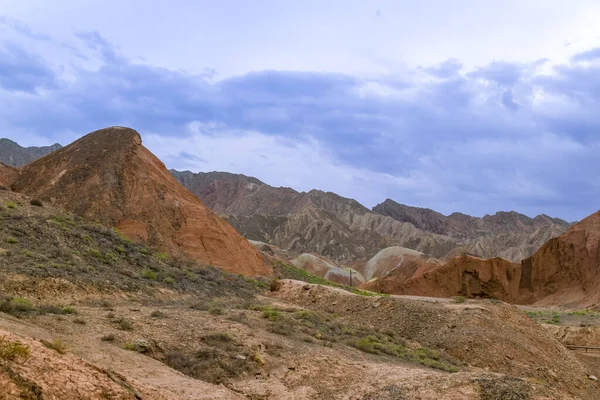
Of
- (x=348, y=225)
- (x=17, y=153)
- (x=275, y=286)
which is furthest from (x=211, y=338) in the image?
(x=17, y=153)

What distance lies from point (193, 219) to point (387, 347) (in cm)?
2775

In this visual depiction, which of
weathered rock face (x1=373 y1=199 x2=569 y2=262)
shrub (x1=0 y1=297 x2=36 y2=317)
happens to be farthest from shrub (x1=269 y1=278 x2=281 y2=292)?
weathered rock face (x1=373 y1=199 x2=569 y2=262)

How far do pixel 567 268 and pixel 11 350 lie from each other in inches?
2444

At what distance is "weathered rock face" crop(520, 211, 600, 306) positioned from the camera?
56.6 meters

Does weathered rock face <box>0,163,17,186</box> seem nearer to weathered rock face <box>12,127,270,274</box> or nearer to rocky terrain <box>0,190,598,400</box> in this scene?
weathered rock face <box>12,127,270,274</box>

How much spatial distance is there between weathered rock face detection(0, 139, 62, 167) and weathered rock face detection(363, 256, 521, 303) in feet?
359

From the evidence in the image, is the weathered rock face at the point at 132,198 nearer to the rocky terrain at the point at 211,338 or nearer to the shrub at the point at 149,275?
the rocky terrain at the point at 211,338

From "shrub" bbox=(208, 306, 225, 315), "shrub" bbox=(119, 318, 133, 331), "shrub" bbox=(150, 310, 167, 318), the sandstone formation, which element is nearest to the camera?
"shrub" bbox=(119, 318, 133, 331)

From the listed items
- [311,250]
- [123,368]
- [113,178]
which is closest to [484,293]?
[113,178]

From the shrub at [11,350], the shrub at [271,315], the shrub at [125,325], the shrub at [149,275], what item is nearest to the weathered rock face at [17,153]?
the shrub at [149,275]

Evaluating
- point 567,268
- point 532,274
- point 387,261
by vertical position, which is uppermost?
point 567,268

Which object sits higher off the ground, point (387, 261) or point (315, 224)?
point (315, 224)

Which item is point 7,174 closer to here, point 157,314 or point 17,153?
point 157,314

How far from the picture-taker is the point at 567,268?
59281mm
